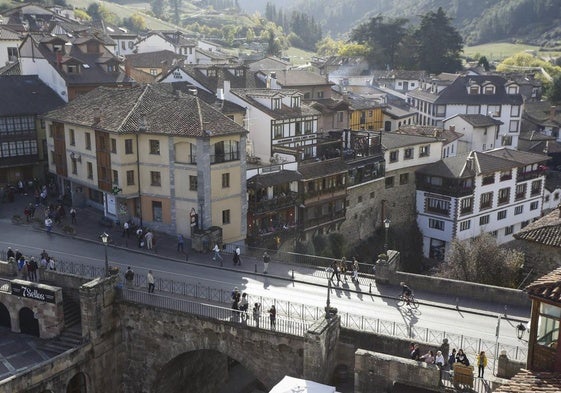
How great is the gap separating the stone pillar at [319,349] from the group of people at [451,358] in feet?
13.5

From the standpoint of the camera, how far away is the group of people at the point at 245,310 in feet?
107

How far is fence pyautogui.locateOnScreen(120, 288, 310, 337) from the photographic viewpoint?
32469 mm

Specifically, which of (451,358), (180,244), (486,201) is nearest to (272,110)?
(180,244)

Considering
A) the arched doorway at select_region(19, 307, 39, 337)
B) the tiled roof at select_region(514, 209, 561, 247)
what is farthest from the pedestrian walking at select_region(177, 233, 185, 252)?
the tiled roof at select_region(514, 209, 561, 247)

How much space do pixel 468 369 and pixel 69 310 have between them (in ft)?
78.6

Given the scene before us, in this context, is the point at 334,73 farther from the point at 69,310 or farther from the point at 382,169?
the point at 69,310

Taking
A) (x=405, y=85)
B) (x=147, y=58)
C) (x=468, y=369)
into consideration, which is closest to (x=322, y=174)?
(x=468, y=369)

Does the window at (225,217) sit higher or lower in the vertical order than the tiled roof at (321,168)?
lower

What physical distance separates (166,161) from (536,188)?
155 ft

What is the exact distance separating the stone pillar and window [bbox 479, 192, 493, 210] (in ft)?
136

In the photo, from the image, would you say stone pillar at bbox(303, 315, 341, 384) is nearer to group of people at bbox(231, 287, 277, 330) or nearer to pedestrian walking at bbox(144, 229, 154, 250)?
group of people at bbox(231, 287, 277, 330)

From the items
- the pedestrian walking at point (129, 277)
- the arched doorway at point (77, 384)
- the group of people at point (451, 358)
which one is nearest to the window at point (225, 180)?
the pedestrian walking at point (129, 277)

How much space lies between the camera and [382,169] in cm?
6581

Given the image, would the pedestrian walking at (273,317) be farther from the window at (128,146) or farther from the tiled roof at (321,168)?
the tiled roof at (321,168)
